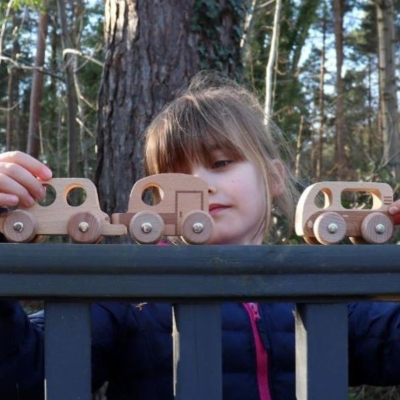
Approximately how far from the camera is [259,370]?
1428 mm

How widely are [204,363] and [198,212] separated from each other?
219 mm

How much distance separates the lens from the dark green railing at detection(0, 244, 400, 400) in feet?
3.19

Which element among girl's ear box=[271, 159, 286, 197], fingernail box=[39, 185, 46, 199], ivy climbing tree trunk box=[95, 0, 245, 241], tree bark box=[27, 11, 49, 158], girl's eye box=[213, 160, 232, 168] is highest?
tree bark box=[27, 11, 49, 158]

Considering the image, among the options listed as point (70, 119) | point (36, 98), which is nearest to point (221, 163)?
point (70, 119)

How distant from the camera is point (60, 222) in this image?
108cm

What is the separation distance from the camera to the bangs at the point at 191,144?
4.87 feet

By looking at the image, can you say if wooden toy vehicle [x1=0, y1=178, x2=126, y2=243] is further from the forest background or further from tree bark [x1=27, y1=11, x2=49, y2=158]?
tree bark [x1=27, y1=11, x2=49, y2=158]

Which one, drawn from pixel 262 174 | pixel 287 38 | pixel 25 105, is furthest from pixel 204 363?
pixel 25 105

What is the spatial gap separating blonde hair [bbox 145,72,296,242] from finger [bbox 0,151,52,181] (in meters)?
0.41

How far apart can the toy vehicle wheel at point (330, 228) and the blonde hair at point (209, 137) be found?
0.39 meters

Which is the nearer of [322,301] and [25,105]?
[322,301]

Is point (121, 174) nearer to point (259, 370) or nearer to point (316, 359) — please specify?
point (259, 370)

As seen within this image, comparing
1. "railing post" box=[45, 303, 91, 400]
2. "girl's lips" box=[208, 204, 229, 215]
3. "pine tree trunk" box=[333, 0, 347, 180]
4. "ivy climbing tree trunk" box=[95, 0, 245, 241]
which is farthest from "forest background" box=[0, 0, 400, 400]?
"pine tree trunk" box=[333, 0, 347, 180]

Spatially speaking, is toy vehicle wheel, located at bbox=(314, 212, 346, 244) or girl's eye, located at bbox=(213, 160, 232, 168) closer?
toy vehicle wheel, located at bbox=(314, 212, 346, 244)
